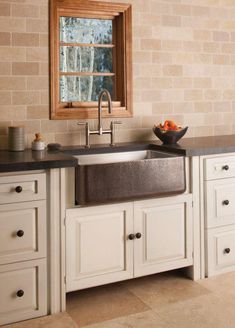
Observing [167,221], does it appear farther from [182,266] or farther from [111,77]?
[111,77]

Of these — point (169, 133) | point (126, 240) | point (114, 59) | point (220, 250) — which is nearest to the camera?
point (126, 240)

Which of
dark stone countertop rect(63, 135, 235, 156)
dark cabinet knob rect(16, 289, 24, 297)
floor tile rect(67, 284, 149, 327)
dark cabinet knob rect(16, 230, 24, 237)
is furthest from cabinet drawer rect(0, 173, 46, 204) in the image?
floor tile rect(67, 284, 149, 327)

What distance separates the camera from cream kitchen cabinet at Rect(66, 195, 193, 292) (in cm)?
281

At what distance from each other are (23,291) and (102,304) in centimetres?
52

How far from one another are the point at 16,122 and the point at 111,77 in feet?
2.86

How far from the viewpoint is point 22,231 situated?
260 centimetres

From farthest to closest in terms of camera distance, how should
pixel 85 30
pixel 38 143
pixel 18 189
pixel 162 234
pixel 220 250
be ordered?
pixel 85 30 < pixel 220 250 < pixel 38 143 < pixel 162 234 < pixel 18 189

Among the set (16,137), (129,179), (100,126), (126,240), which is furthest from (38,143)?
(126,240)

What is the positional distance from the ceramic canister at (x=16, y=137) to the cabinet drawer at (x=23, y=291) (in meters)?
0.83

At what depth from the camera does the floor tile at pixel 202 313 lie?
2598 millimetres

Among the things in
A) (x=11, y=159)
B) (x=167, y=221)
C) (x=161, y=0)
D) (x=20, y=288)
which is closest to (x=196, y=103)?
(x=161, y=0)

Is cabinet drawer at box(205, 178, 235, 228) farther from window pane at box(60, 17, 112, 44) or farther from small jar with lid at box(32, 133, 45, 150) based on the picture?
window pane at box(60, 17, 112, 44)

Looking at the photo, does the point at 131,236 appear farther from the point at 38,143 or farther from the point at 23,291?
the point at 38,143

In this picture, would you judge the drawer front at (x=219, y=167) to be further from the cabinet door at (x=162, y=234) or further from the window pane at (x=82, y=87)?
the window pane at (x=82, y=87)
